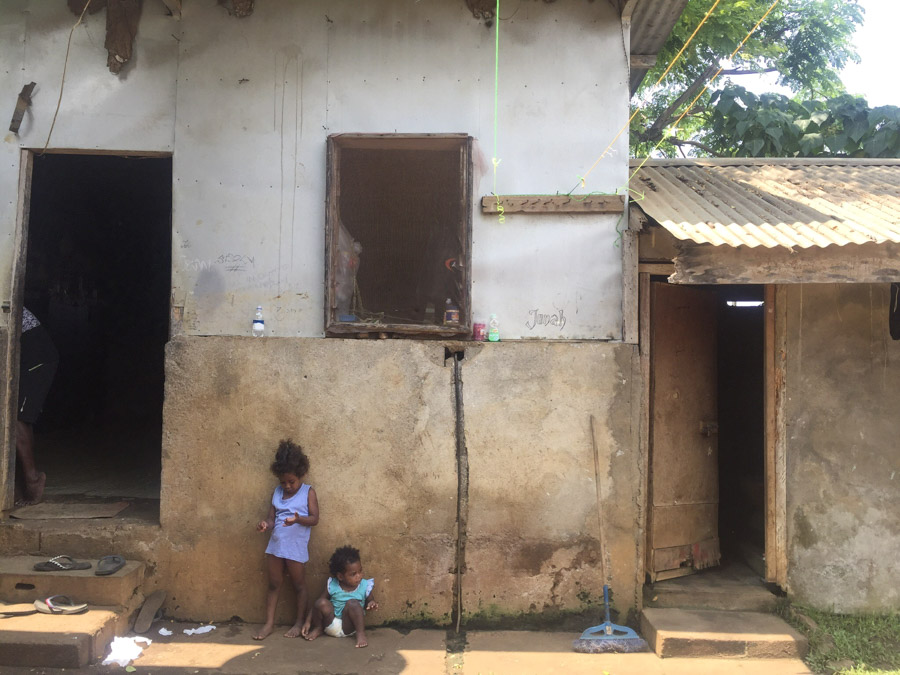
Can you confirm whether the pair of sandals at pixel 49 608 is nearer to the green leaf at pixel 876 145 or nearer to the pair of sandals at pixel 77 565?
the pair of sandals at pixel 77 565

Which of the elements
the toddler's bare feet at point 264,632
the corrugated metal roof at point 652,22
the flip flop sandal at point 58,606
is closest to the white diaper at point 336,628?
the toddler's bare feet at point 264,632

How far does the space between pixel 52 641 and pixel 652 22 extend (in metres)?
6.19

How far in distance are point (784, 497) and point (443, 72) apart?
411 cm

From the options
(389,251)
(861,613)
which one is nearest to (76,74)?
(389,251)

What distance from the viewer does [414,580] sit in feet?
16.0

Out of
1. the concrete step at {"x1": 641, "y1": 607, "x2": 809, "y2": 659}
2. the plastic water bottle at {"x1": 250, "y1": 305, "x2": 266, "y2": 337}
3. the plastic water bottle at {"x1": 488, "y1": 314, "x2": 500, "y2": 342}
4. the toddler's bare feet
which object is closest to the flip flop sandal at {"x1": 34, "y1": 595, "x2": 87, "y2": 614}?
the toddler's bare feet

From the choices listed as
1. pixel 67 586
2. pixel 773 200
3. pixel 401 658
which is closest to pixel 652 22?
pixel 773 200

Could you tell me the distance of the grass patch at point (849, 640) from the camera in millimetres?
4434

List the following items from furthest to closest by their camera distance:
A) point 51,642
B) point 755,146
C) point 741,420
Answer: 1. point 755,146
2. point 741,420
3. point 51,642

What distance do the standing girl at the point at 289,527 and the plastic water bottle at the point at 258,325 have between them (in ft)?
2.76

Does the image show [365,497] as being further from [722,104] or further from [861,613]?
[722,104]

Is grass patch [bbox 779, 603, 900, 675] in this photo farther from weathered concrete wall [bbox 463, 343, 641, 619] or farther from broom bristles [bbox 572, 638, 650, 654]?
weathered concrete wall [bbox 463, 343, 641, 619]

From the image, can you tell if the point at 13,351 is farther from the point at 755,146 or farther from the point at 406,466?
the point at 755,146

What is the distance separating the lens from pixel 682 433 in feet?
18.7
